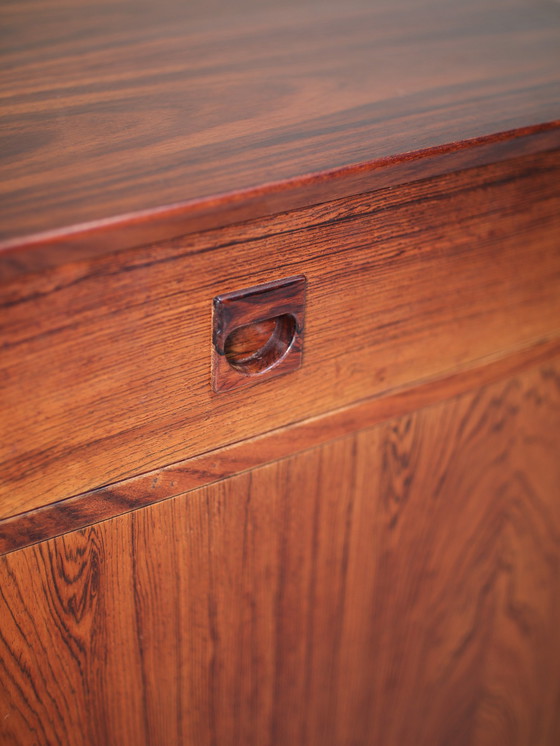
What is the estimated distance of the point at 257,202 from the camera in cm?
34

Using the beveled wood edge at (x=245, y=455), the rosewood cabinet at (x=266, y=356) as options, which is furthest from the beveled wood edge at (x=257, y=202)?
the beveled wood edge at (x=245, y=455)

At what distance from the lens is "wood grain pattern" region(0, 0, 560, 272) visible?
0.34 metres

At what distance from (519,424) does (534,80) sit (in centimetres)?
23

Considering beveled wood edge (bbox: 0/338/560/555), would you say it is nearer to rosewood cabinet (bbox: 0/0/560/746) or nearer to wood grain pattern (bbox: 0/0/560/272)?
rosewood cabinet (bbox: 0/0/560/746)

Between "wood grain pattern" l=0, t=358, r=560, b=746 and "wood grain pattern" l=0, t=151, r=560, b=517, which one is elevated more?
"wood grain pattern" l=0, t=151, r=560, b=517

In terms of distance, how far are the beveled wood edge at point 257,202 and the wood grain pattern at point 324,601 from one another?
0.47ft

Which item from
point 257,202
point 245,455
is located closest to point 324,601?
point 245,455

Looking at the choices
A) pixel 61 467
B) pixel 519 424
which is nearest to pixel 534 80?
pixel 519 424

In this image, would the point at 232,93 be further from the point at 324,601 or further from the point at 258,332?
the point at 324,601

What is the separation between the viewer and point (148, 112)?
41 cm

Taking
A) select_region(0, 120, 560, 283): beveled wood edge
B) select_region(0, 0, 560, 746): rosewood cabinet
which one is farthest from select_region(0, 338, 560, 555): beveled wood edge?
select_region(0, 120, 560, 283): beveled wood edge

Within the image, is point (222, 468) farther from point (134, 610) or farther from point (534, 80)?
point (534, 80)

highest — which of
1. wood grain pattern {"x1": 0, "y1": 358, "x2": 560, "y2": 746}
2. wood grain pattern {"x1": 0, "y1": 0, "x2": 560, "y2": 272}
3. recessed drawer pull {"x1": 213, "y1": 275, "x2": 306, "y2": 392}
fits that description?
wood grain pattern {"x1": 0, "y1": 0, "x2": 560, "y2": 272}

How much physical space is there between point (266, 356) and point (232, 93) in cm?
14
